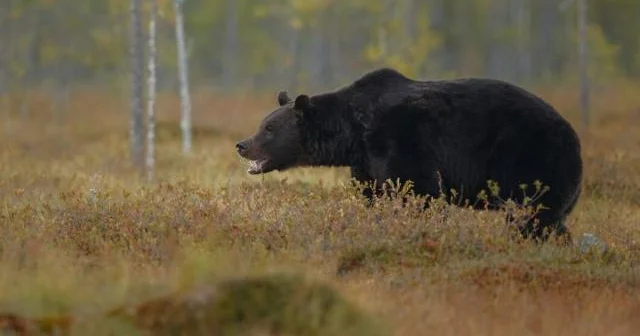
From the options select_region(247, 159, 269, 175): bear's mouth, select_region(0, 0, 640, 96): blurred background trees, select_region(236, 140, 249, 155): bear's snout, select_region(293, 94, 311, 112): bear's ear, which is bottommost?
select_region(0, 0, 640, 96): blurred background trees

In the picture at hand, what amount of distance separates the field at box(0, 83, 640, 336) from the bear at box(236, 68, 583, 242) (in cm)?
55

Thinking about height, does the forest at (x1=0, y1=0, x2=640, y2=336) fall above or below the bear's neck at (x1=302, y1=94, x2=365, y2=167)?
below

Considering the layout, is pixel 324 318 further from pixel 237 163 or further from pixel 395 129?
pixel 237 163

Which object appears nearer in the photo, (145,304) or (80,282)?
(145,304)

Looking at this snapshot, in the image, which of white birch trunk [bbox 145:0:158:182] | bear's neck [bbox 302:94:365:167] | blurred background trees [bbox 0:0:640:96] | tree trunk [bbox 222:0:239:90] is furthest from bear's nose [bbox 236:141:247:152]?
tree trunk [bbox 222:0:239:90]

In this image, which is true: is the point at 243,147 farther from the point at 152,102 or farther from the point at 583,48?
the point at 583,48

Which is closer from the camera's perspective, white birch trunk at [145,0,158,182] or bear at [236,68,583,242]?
bear at [236,68,583,242]

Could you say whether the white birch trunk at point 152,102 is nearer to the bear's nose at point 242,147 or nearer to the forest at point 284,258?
the forest at point 284,258

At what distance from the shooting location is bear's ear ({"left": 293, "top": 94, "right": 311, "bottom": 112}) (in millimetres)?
11055

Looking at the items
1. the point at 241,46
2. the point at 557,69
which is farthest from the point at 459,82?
the point at 557,69

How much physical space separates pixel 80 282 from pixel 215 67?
210 feet

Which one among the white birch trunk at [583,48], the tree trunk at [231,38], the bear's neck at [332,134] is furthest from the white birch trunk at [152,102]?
the tree trunk at [231,38]

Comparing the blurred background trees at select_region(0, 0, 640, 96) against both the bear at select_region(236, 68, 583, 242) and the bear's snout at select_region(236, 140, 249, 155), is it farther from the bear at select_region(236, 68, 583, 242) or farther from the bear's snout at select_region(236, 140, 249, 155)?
the bear's snout at select_region(236, 140, 249, 155)

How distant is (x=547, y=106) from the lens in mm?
10766
